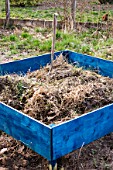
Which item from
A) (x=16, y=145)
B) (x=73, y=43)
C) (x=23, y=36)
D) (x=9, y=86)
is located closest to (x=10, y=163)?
(x=16, y=145)

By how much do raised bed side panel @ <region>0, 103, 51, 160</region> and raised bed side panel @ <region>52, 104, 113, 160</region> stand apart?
8 cm

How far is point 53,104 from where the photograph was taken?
3.30 m

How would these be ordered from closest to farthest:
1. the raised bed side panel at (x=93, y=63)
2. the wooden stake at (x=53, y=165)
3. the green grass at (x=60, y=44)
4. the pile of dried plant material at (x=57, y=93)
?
1. the wooden stake at (x=53, y=165)
2. the pile of dried plant material at (x=57, y=93)
3. the raised bed side panel at (x=93, y=63)
4. the green grass at (x=60, y=44)

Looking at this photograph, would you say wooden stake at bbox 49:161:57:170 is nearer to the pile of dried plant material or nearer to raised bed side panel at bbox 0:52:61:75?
the pile of dried plant material

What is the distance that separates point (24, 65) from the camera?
4.50 meters

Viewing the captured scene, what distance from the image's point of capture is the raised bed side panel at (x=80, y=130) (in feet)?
9.10

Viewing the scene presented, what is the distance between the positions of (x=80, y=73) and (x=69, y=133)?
4.70 feet

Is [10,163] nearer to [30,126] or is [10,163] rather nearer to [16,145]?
[16,145]

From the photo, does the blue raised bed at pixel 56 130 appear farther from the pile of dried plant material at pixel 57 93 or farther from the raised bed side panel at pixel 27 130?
the pile of dried plant material at pixel 57 93

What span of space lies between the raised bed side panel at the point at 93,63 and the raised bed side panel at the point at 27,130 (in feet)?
5.61

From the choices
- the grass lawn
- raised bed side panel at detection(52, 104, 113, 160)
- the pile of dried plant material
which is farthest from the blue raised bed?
the grass lawn

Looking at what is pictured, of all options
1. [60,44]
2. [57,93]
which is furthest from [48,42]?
[57,93]

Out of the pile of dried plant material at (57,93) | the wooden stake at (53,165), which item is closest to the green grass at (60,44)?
the pile of dried plant material at (57,93)

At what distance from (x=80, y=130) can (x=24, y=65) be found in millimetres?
1803
